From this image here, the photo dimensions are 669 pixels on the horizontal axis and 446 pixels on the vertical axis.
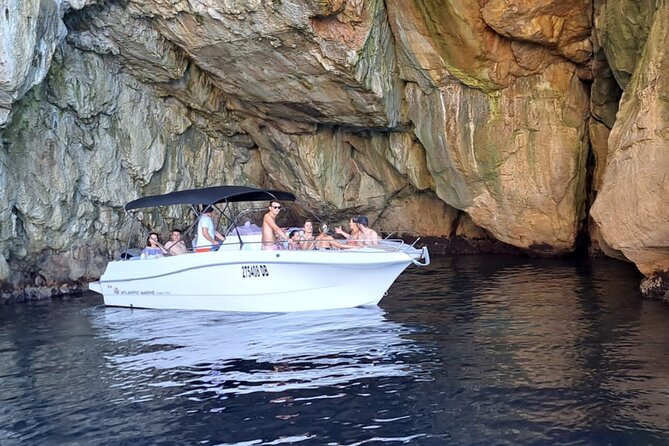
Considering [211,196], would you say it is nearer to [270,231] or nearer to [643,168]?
[270,231]

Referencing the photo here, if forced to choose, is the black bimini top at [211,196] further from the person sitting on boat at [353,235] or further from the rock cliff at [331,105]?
the rock cliff at [331,105]

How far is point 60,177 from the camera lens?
15.9 m

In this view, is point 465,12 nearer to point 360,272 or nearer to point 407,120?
point 407,120

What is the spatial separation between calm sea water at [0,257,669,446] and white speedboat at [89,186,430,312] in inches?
14.0

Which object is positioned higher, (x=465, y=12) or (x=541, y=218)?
(x=465, y=12)

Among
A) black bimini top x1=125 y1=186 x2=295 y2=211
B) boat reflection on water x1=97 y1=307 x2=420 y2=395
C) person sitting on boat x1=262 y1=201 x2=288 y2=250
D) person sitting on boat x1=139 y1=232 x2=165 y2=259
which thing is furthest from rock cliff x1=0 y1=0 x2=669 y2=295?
boat reflection on water x1=97 y1=307 x2=420 y2=395

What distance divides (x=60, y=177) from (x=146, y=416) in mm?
10269

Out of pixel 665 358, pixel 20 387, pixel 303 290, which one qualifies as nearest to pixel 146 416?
pixel 20 387

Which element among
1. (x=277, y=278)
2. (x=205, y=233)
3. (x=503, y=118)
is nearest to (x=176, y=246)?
(x=205, y=233)

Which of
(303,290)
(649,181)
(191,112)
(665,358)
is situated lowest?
(665,358)

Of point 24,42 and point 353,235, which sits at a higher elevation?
point 24,42

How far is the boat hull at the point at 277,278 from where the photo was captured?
11531mm

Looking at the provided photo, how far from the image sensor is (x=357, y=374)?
810 centimetres

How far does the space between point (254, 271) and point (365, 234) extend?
215 centimetres
